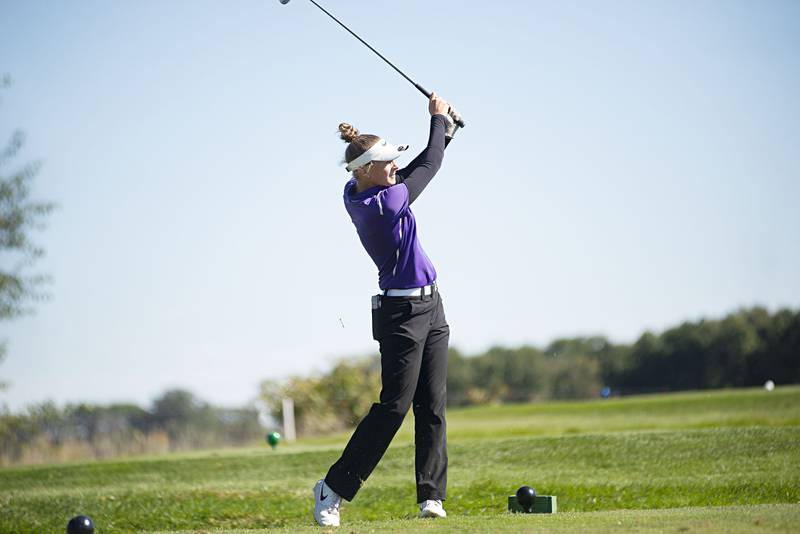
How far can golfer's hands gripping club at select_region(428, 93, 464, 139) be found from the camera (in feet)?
25.2

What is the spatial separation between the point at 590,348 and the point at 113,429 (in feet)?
132

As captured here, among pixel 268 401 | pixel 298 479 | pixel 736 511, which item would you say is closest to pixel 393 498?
pixel 298 479

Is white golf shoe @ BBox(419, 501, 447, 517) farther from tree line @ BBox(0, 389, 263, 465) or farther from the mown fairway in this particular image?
tree line @ BBox(0, 389, 263, 465)

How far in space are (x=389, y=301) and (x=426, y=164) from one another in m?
0.98

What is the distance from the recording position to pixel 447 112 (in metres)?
7.71

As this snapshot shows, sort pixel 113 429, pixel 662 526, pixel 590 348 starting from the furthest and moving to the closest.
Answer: pixel 590 348, pixel 113 429, pixel 662 526

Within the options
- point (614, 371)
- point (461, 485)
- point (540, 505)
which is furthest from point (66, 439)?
point (614, 371)

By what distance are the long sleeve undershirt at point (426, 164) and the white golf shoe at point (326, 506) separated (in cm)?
204

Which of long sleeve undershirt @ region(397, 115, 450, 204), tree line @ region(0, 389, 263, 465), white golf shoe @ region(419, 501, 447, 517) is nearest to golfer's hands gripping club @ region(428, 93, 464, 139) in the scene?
long sleeve undershirt @ region(397, 115, 450, 204)

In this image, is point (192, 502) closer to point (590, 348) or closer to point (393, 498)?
point (393, 498)

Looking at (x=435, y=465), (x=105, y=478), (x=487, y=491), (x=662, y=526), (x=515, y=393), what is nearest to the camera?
(x=662, y=526)

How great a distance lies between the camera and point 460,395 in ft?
197

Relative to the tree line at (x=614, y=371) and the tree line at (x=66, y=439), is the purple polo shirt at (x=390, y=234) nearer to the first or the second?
the tree line at (x=66, y=439)

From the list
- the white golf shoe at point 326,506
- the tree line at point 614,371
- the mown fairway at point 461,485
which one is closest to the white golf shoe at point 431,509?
the mown fairway at point 461,485
